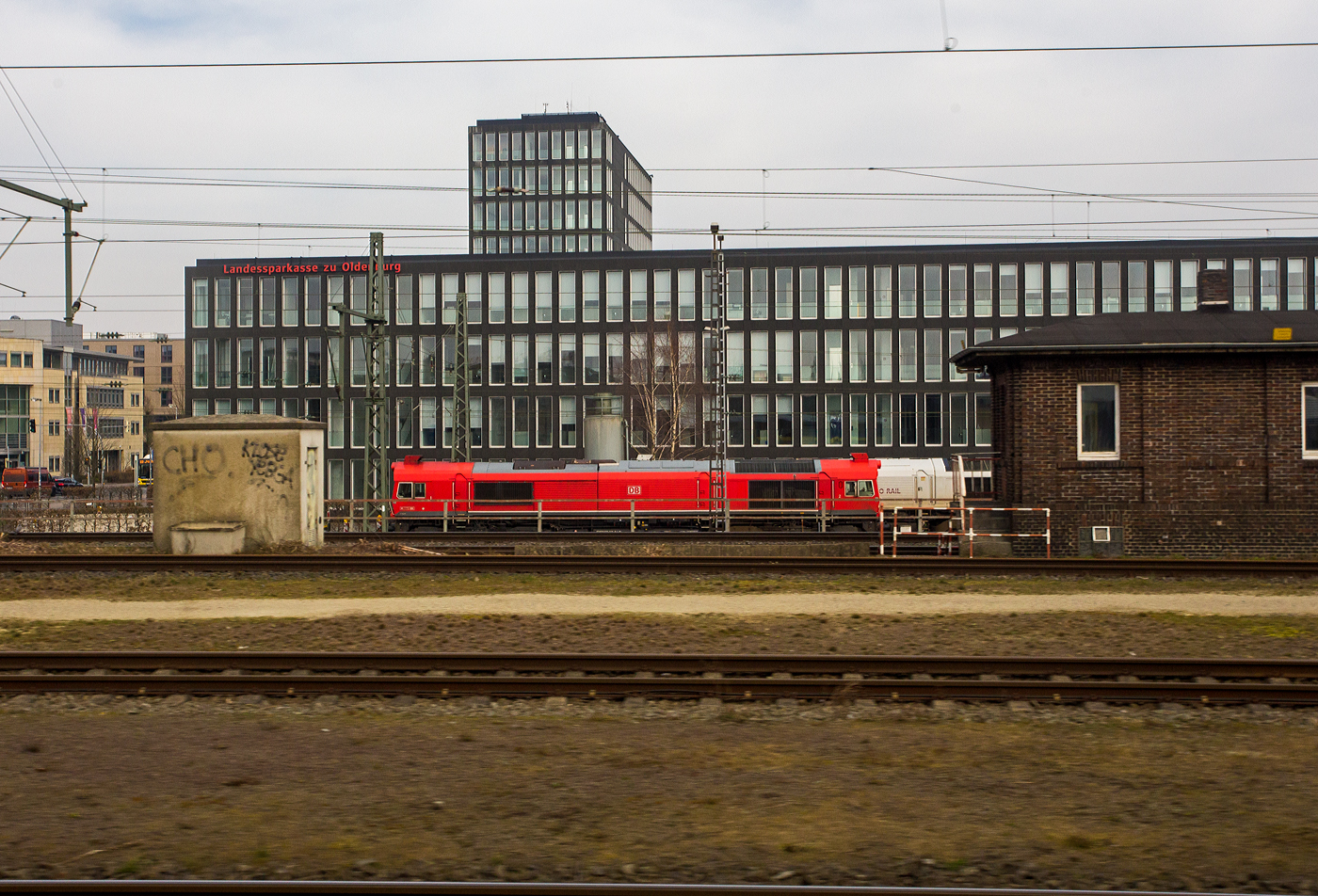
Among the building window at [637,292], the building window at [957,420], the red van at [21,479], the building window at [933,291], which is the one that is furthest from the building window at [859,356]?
the red van at [21,479]

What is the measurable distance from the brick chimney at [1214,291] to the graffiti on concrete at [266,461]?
2095 cm

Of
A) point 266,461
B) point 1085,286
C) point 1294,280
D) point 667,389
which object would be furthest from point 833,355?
point 266,461

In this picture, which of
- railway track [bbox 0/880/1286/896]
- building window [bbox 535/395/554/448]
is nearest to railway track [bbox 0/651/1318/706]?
railway track [bbox 0/880/1286/896]

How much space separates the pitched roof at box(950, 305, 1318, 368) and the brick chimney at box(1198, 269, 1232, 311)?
2.39 ft

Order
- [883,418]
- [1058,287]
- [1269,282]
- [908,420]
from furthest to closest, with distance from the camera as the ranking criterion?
[883,418]
[908,420]
[1058,287]
[1269,282]

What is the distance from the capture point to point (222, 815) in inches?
254

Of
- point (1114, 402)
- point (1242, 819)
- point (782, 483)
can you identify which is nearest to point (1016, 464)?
point (1114, 402)

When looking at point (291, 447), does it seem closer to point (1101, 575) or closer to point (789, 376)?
point (1101, 575)

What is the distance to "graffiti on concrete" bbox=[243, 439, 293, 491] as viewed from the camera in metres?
21.7

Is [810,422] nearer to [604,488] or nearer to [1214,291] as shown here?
[604,488]

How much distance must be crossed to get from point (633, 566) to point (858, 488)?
1902cm

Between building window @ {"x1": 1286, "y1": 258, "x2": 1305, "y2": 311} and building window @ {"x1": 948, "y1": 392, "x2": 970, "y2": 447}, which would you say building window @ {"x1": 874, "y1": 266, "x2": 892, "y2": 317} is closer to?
building window @ {"x1": 948, "y1": 392, "x2": 970, "y2": 447}

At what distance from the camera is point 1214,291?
2464cm

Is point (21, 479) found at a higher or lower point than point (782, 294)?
lower
